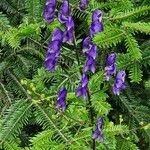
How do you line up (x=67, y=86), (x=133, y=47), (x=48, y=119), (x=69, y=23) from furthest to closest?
(x=67, y=86) < (x=48, y=119) < (x=133, y=47) < (x=69, y=23)

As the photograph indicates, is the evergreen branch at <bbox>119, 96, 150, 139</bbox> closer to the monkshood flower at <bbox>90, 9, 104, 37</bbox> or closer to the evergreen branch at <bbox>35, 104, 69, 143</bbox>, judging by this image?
the evergreen branch at <bbox>35, 104, 69, 143</bbox>

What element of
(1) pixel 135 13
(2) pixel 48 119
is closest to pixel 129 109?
(2) pixel 48 119

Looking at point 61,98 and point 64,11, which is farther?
point 61,98

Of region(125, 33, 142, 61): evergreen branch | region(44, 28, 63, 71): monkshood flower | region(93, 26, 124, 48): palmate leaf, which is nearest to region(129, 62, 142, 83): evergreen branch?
region(125, 33, 142, 61): evergreen branch

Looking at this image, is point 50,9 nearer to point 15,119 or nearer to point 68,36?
point 68,36

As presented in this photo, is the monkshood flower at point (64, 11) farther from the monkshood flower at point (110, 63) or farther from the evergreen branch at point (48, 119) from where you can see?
the evergreen branch at point (48, 119)

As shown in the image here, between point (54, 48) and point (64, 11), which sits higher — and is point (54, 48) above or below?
below

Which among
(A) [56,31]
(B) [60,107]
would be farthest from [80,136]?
(A) [56,31]

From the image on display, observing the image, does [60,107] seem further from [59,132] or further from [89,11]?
[89,11]

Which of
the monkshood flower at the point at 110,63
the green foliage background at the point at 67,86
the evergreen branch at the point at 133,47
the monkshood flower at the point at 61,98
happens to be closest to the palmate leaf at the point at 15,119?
the green foliage background at the point at 67,86
